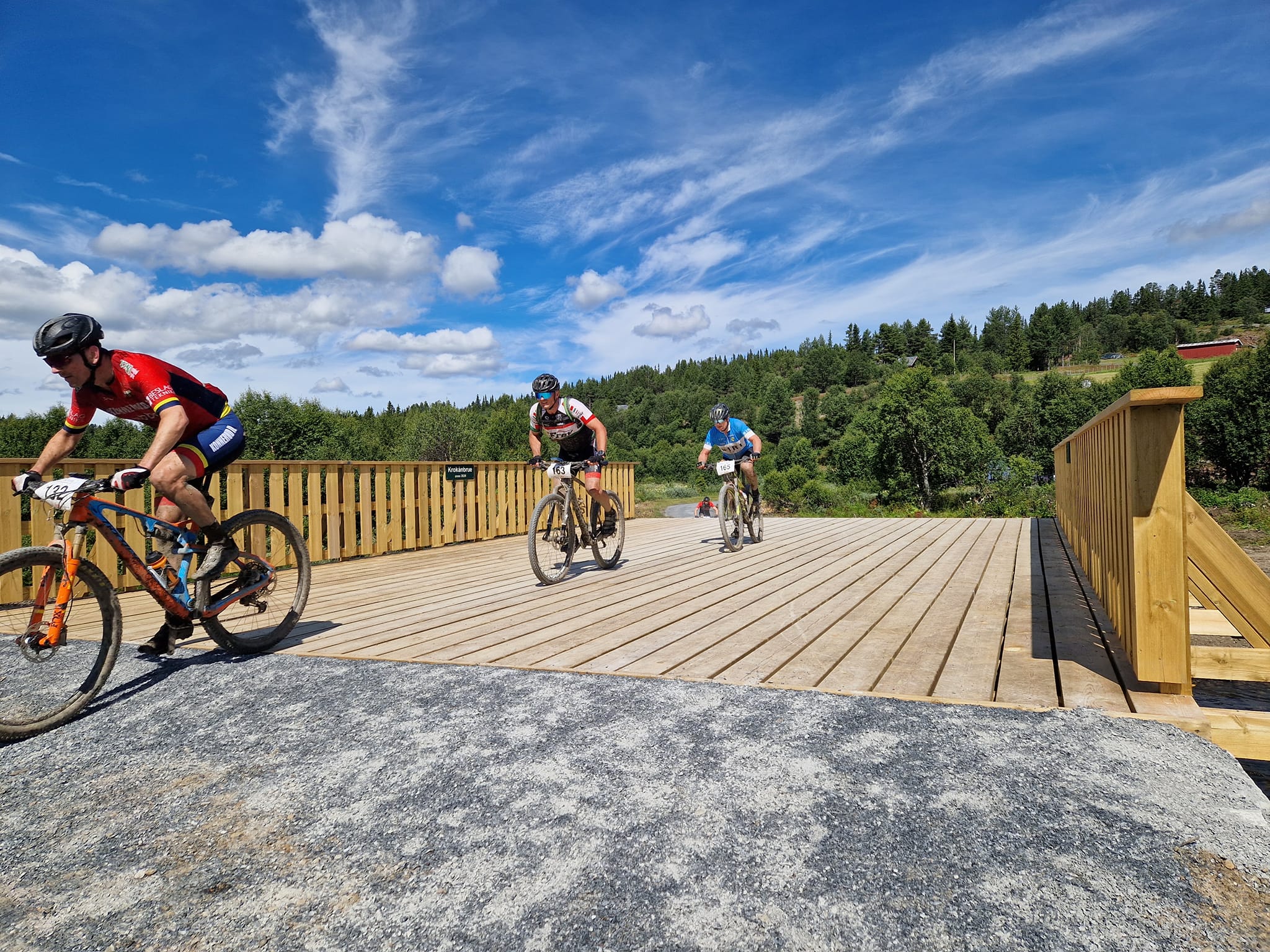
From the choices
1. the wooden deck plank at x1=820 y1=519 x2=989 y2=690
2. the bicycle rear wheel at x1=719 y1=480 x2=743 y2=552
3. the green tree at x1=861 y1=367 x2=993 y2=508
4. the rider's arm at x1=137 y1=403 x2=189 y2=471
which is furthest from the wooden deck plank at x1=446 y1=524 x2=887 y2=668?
the green tree at x1=861 y1=367 x2=993 y2=508

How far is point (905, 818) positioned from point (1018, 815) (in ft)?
0.87

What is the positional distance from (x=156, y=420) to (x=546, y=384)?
8.86ft

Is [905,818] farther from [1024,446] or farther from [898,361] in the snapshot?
[898,361]

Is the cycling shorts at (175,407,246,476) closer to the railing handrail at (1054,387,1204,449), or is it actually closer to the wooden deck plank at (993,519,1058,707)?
the wooden deck plank at (993,519,1058,707)

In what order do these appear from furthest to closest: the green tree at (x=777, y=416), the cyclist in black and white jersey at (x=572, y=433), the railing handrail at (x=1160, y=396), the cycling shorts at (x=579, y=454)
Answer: the green tree at (x=777, y=416) → the cycling shorts at (x=579, y=454) → the cyclist in black and white jersey at (x=572, y=433) → the railing handrail at (x=1160, y=396)

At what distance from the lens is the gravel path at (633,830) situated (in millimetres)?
1291

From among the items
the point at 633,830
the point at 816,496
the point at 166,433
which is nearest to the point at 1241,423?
the point at 816,496

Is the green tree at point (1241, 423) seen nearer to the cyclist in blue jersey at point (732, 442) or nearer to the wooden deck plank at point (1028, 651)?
the cyclist in blue jersey at point (732, 442)

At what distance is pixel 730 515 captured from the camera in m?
6.98

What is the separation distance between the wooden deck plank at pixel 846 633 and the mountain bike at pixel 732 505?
69.3 inches

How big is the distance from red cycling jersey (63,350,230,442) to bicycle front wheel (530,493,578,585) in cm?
246

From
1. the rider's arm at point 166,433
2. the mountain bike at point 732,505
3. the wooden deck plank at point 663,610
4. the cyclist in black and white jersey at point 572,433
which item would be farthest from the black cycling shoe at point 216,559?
the mountain bike at point 732,505

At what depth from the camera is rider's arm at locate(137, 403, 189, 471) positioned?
269cm

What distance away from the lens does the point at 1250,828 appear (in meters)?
1.52
